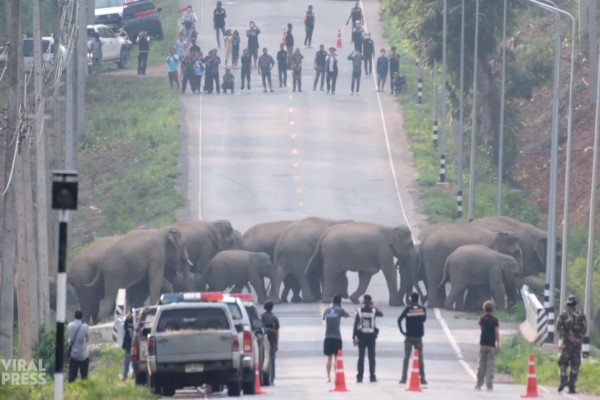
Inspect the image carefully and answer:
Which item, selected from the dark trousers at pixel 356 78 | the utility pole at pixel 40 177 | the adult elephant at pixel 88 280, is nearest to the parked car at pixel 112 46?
the dark trousers at pixel 356 78

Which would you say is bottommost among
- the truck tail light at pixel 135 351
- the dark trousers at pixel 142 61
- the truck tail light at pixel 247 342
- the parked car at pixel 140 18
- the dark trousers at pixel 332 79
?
the truck tail light at pixel 135 351

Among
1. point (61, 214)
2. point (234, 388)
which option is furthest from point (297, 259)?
point (61, 214)

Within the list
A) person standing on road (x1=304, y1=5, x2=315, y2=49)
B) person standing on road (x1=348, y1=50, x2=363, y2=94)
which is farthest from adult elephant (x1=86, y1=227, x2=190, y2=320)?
person standing on road (x1=304, y1=5, x2=315, y2=49)

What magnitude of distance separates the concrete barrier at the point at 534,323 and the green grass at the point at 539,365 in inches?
9.6

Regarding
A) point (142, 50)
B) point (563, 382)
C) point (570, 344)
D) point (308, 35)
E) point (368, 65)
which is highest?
point (308, 35)

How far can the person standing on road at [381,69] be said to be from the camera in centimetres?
7731

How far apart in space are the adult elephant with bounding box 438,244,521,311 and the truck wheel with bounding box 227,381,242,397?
51.9ft

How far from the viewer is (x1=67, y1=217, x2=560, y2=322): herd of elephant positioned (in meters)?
46.9

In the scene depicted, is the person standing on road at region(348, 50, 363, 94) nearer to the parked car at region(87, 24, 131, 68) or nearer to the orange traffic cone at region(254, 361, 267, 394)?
the parked car at region(87, 24, 131, 68)

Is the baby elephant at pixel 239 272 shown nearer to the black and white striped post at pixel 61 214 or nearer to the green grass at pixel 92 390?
the green grass at pixel 92 390

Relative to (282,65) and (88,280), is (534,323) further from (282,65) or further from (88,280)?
(282,65)

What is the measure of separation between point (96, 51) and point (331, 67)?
9.37m

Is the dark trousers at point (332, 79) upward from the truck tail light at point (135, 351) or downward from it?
upward

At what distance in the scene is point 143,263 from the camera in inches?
1871
